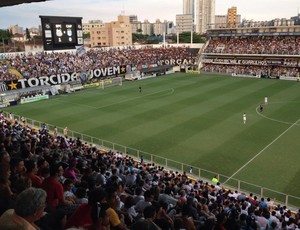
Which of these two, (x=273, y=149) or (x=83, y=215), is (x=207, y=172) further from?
(x=83, y=215)

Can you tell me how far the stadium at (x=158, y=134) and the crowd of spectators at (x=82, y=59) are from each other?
24 centimetres

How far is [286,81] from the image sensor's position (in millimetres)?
51938

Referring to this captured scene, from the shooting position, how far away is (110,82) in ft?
170

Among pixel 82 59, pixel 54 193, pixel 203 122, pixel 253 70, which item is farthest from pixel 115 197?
pixel 253 70

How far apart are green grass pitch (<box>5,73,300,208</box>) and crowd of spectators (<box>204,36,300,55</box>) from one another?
11.9 m

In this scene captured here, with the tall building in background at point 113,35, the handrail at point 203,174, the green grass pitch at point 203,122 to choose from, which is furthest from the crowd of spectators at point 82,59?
the tall building in background at point 113,35

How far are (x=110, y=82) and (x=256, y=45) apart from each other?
3157 cm

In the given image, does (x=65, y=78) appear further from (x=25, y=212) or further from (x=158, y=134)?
(x=25, y=212)

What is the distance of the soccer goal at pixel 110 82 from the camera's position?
5000 cm

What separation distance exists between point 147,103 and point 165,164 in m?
17.9

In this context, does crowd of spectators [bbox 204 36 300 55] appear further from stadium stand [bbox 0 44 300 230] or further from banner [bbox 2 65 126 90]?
stadium stand [bbox 0 44 300 230]

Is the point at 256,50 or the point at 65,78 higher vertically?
the point at 256,50

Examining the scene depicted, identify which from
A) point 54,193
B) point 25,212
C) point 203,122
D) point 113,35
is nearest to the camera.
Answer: point 25,212

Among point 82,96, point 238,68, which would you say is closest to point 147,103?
point 82,96
